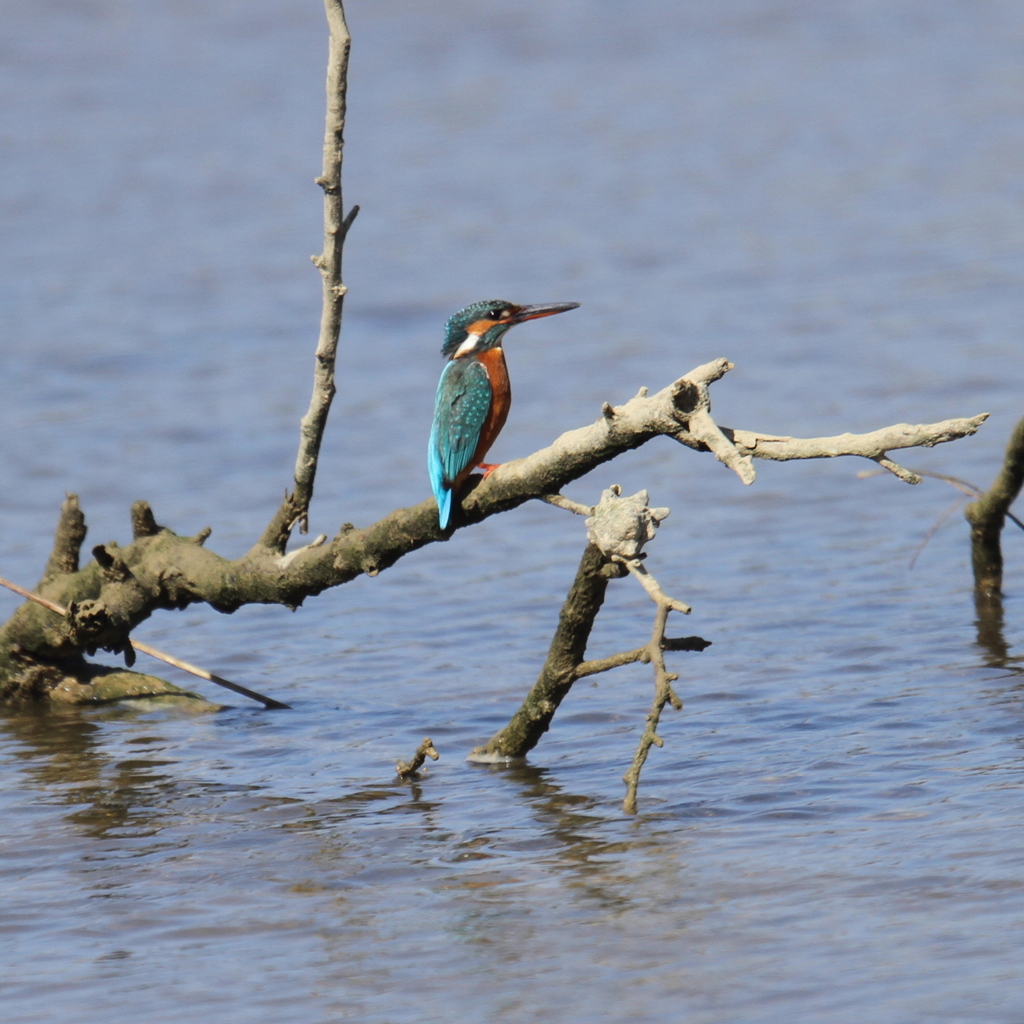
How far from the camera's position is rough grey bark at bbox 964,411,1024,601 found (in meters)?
6.88

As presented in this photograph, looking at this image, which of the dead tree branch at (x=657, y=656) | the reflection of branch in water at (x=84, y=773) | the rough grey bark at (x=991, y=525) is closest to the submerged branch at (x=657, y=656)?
the dead tree branch at (x=657, y=656)

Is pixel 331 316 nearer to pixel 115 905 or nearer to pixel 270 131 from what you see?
pixel 115 905

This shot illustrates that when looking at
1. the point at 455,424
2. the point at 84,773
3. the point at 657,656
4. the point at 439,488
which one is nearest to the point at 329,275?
the point at 455,424

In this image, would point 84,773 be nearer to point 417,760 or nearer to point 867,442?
point 417,760

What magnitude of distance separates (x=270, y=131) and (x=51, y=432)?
10.9 meters

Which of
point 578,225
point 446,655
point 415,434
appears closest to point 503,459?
point 415,434

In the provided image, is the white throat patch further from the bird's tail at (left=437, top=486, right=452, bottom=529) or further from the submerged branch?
the submerged branch

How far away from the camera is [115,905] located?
15.8 ft

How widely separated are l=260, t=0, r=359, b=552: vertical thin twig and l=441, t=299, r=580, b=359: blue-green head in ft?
2.12

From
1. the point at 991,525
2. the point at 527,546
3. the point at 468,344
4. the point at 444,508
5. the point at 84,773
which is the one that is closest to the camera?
the point at 444,508

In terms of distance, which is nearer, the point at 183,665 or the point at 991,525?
the point at 183,665

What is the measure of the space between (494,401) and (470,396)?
0.08 metres

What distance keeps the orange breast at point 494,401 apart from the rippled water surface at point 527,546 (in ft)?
3.90

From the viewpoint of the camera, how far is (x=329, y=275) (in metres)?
5.16
